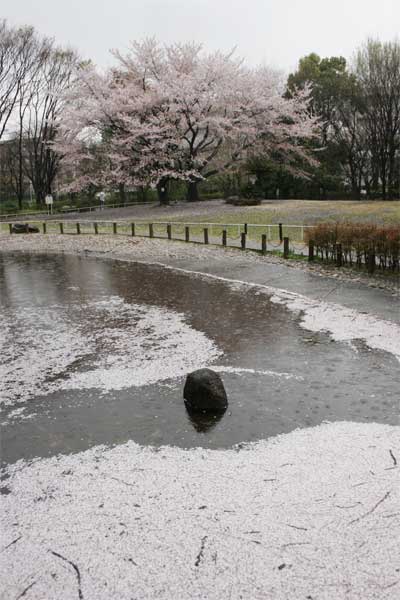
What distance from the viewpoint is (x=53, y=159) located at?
4256 cm

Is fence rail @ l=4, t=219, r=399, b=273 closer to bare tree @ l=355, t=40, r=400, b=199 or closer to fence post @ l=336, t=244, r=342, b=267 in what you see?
fence post @ l=336, t=244, r=342, b=267

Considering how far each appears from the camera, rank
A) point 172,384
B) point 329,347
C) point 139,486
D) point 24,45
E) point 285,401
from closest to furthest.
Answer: point 139,486 → point 285,401 → point 172,384 → point 329,347 → point 24,45

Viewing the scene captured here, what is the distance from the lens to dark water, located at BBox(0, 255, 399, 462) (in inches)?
216

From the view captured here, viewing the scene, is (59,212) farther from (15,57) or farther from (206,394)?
(206,394)

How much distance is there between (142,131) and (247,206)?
7758mm

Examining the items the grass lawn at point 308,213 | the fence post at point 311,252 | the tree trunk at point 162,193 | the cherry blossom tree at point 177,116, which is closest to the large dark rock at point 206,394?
the fence post at point 311,252

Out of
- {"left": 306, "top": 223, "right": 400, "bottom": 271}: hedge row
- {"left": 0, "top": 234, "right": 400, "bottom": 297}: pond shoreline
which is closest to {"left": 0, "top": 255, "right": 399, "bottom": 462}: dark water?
{"left": 0, "top": 234, "right": 400, "bottom": 297}: pond shoreline

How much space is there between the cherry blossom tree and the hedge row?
18.2m

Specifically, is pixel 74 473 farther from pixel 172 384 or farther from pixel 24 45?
pixel 24 45

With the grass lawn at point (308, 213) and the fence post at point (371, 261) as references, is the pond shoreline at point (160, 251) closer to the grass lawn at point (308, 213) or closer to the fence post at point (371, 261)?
the fence post at point (371, 261)

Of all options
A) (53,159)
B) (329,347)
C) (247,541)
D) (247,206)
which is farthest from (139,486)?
(53,159)

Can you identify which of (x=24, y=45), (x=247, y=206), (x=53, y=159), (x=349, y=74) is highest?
(x=24, y=45)

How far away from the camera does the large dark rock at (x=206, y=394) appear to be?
5.98 m

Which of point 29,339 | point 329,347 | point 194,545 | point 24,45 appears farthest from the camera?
point 24,45
